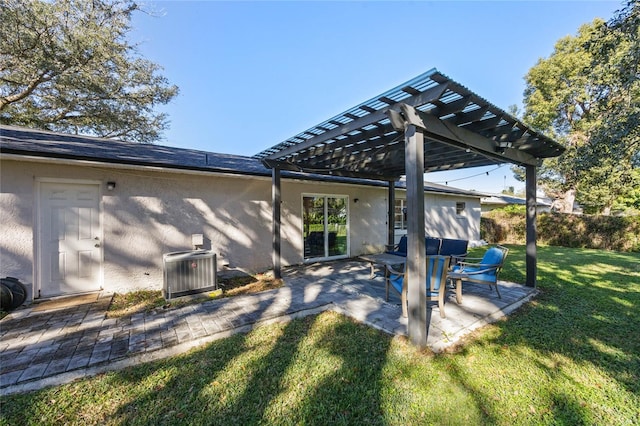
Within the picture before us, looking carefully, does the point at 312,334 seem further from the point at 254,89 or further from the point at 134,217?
the point at 254,89

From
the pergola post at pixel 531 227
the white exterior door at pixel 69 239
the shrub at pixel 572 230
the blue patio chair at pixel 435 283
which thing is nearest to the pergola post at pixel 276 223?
the blue patio chair at pixel 435 283

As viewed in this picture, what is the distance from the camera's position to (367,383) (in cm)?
259

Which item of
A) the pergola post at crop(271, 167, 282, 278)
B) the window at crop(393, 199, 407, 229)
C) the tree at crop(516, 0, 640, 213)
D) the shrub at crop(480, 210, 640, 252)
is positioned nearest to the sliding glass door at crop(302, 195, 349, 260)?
the pergola post at crop(271, 167, 282, 278)

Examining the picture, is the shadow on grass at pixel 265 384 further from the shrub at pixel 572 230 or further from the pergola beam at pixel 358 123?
the shrub at pixel 572 230

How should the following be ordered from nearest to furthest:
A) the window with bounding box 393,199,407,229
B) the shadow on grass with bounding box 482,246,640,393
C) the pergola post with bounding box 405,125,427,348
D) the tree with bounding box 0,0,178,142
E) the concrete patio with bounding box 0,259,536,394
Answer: the concrete patio with bounding box 0,259,536,394 < the shadow on grass with bounding box 482,246,640,393 < the pergola post with bounding box 405,125,427,348 < the tree with bounding box 0,0,178,142 < the window with bounding box 393,199,407,229

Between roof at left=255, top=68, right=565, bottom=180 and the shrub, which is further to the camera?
the shrub

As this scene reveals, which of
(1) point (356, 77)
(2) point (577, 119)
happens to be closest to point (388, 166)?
(1) point (356, 77)

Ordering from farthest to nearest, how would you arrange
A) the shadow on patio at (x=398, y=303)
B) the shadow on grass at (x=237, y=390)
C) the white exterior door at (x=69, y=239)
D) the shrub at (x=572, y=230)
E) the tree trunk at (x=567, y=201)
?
the tree trunk at (x=567, y=201), the shrub at (x=572, y=230), the white exterior door at (x=69, y=239), the shadow on patio at (x=398, y=303), the shadow on grass at (x=237, y=390)

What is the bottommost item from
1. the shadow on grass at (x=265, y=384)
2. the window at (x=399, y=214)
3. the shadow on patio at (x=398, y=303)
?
the shadow on grass at (x=265, y=384)

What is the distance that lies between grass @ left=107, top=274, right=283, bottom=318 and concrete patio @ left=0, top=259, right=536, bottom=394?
198 mm

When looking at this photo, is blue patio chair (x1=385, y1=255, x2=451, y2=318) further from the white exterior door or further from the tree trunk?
the tree trunk

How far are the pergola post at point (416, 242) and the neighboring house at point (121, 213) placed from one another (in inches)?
176

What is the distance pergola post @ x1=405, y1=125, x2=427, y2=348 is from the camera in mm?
3211

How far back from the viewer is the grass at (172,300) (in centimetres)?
445
